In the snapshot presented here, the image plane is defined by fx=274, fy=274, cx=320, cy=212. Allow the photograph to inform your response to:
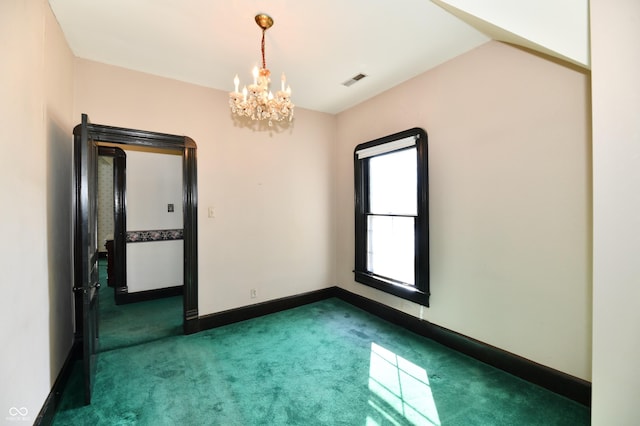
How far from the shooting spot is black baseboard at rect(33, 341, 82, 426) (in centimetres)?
166

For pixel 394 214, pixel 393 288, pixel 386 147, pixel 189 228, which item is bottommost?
pixel 393 288

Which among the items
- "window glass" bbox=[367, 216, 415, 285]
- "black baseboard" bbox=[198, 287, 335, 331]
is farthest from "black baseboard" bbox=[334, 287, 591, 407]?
"black baseboard" bbox=[198, 287, 335, 331]

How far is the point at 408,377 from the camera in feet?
7.36

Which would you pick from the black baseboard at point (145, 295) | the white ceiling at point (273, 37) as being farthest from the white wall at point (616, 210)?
the black baseboard at point (145, 295)

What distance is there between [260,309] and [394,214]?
2.07 metres

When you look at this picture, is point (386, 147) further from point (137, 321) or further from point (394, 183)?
point (137, 321)

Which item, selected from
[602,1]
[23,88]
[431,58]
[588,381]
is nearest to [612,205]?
[602,1]

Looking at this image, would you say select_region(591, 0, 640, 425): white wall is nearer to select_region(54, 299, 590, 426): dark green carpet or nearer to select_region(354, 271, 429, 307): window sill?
select_region(54, 299, 590, 426): dark green carpet

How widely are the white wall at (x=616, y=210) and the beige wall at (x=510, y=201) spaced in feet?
1.74

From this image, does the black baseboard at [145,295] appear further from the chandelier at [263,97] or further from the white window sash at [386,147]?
the white window sash at [386,147]

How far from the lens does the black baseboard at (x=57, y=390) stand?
1.66 m

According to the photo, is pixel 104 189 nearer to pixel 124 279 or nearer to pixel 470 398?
pixel 124 279

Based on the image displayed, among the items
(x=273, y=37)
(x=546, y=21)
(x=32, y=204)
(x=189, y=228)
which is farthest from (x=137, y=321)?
(x=546, y=21)

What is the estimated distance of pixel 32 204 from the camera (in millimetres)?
1627
